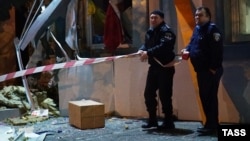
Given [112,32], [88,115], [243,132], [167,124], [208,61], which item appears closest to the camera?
[243,132]

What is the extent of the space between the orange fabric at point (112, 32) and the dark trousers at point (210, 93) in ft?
9.14

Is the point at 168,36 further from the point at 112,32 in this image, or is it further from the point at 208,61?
the point at 112,32

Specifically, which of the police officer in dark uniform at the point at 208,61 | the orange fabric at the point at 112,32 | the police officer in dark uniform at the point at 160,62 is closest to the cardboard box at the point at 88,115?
the police officer in dark uniform at the point at 160,62

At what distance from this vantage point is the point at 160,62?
21.0 ft

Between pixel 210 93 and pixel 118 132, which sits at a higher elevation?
pixel 210 93

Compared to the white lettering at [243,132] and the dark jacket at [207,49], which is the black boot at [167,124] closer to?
the dark jacket at [207,49]

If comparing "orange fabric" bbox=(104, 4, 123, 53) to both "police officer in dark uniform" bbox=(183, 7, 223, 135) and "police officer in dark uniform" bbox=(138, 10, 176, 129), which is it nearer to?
"police officer in dark uniform" bbox=(138, 10, 176, 129)

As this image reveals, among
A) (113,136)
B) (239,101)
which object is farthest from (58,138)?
(239,101)

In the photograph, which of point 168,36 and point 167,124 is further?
point 167,124

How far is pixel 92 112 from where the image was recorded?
7086 millimetres

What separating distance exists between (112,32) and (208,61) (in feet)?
9.96

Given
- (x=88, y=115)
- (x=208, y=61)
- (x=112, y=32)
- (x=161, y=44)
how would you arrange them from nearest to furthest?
1. (x=208, y=61)
2. (x=161, y=44)
3. (x=88, y=115)
4. (x=112, y=32)

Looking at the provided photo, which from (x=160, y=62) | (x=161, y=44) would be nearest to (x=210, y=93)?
(x=160, y=62)

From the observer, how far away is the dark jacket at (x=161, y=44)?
20.7ft
